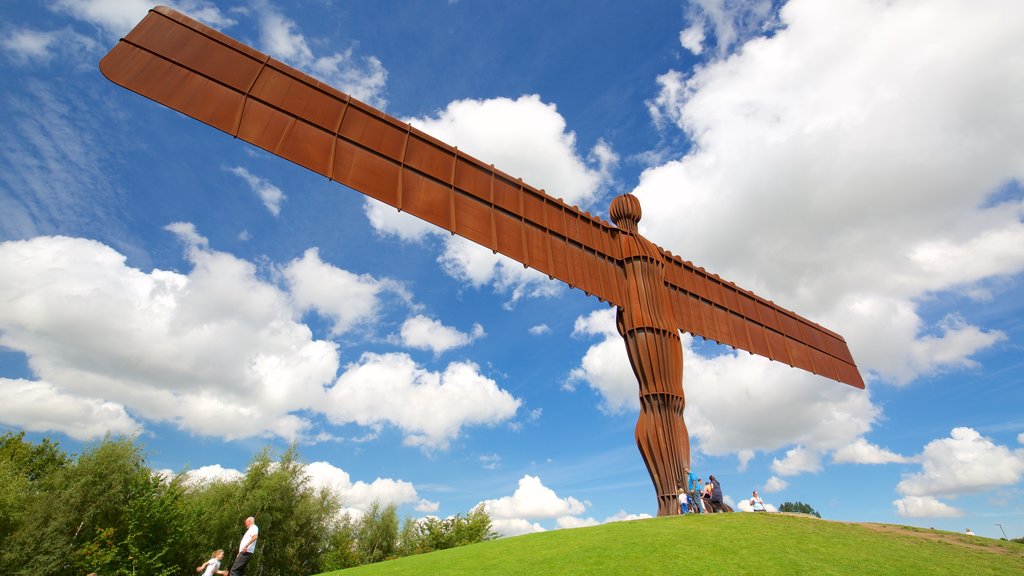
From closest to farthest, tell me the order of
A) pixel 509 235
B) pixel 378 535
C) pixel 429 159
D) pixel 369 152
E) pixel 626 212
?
pixel 369 152
pixel 429 159
pixel 509 235
pixel 626 212
pixel 378 535

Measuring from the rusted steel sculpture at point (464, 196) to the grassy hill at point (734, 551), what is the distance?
3556 mm

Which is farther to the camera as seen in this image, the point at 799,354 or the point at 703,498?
the point at 799,354

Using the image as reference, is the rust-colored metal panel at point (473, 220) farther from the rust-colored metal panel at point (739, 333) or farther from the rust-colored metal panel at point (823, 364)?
the rust-colored metal panel at point (823, 364)

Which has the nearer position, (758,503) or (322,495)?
(758,503)

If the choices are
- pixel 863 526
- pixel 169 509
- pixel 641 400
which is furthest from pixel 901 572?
pixel 169 509

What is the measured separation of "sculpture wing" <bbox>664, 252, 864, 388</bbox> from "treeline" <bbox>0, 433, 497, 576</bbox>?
Result: 97.5 ft

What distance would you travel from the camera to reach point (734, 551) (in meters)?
11.6

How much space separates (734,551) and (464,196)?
503 inches

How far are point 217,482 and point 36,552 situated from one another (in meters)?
10.9

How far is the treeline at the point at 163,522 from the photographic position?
1073 inches

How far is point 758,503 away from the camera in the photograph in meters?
17.5

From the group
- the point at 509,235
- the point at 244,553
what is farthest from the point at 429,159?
the point at 244,553

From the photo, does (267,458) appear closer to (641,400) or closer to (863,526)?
(641,400)

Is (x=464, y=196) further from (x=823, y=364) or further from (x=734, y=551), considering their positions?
(x=823, y=364)
